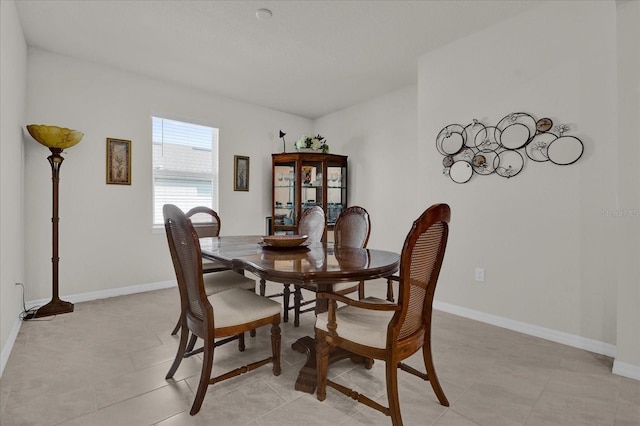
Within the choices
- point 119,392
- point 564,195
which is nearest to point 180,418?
point 119,392

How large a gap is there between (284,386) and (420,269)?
3.41 ft

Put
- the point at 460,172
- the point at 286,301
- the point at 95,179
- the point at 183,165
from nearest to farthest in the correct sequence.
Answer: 1. the point at 286,301
2. the point at 460,172
3. the point at 95,179
4. the point at 183,165

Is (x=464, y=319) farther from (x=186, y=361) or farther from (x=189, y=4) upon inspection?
(x=189, y=4)

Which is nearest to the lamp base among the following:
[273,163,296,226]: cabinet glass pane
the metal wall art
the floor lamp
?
the floor lamp

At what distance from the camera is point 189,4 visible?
2391 mm

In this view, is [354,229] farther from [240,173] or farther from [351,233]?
[240,173]

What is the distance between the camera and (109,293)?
346 cm

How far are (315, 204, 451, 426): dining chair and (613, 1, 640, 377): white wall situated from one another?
Answer: 1256 mm

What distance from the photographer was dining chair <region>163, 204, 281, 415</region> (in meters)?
1.52

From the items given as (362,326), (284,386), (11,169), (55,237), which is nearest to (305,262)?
(362,326)

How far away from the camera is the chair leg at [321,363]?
1562 millimetres

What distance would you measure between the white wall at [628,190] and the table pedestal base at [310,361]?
5.06 ft

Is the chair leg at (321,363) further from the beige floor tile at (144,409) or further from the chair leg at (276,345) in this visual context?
the beige floor tile at (144,409)

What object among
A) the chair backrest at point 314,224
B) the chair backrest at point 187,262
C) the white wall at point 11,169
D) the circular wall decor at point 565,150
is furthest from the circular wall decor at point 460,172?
the white wall at point 11,169
